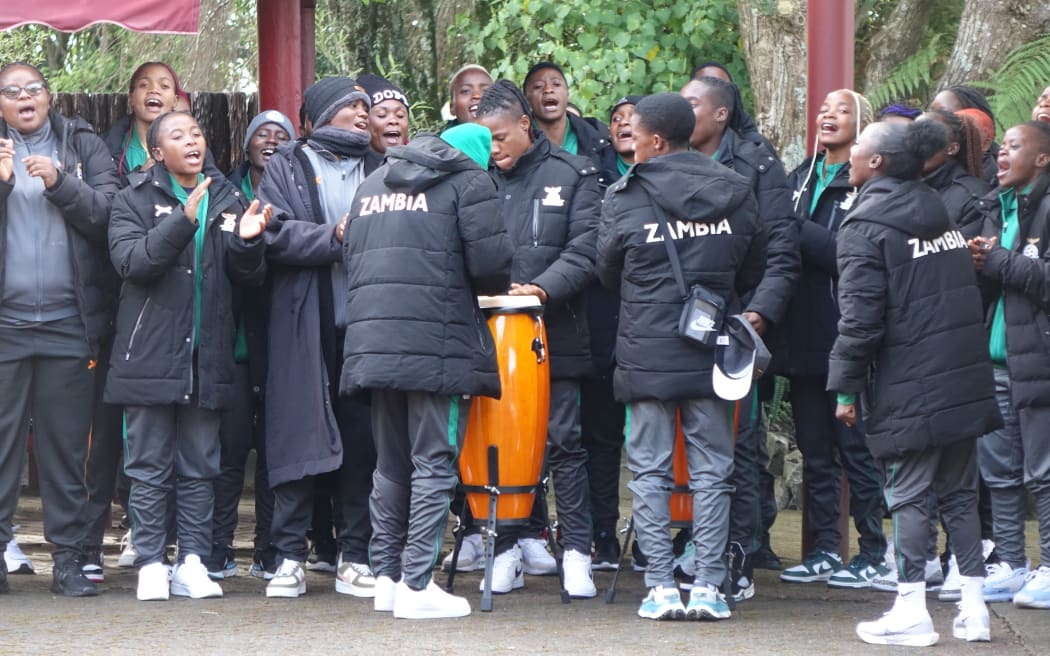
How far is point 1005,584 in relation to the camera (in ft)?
23.0

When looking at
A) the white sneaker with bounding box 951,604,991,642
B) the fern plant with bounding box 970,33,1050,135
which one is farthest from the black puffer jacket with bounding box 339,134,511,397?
the fern plant with bounding box 970,33,1050,135

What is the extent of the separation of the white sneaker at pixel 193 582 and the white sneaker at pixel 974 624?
305 centimetres

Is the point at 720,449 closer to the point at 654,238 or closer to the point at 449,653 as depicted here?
the point at 654,238

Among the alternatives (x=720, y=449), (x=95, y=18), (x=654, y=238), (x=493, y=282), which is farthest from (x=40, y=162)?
(x=720, y=449)

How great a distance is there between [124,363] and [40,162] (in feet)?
2.95

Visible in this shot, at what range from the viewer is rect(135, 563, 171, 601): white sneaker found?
6879 millimetres

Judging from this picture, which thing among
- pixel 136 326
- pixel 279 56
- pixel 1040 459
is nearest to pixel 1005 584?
pixel 1040 459

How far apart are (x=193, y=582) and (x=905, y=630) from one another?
2.95 meters

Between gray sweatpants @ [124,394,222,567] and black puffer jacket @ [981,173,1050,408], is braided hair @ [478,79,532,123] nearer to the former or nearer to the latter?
gray sweatpants @ [124,394,222,567]

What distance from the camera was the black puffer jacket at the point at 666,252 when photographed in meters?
6.39

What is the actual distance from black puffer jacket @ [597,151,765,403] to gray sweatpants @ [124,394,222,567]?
1833 millimetres

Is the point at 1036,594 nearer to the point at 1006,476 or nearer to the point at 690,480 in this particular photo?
the point at 1006,476

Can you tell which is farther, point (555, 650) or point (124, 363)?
point (124, 363)

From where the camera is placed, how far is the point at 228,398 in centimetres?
700
